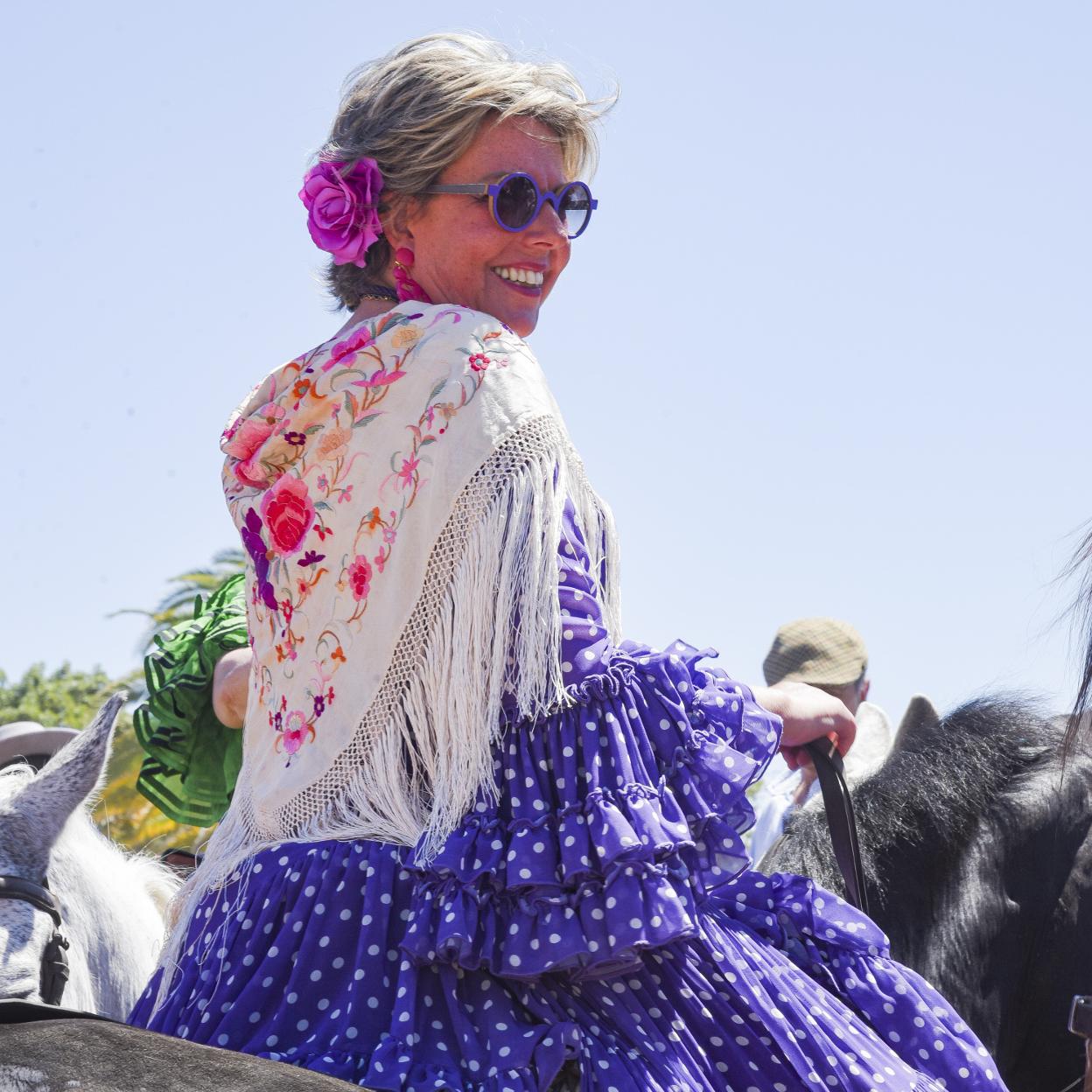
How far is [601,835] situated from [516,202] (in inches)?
43.3

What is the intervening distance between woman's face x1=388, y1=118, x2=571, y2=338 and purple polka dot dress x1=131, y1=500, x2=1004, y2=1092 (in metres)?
0.50

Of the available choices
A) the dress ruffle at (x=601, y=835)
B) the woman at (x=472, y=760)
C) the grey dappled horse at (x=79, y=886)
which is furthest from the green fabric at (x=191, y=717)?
the dress ruffle at (x=601, y=835)

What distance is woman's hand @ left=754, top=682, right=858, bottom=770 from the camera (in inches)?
98.9

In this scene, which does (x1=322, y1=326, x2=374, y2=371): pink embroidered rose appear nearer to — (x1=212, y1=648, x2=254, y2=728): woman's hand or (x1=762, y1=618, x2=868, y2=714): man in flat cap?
(x1=212, y1=648, x2=254, y2=728): woman's hand

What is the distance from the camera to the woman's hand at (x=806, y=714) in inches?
98.9

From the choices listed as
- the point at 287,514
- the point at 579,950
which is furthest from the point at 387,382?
the point at 579,950

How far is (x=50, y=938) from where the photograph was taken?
3035 mm

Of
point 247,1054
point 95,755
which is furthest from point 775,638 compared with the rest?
point 247,1054

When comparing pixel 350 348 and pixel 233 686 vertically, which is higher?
pixel 350 348

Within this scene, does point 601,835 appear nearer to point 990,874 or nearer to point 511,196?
point 511,196

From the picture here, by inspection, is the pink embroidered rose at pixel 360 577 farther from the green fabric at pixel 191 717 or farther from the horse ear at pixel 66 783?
the green fabric at pixel 191 717

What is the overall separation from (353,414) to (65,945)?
1513 millimetres

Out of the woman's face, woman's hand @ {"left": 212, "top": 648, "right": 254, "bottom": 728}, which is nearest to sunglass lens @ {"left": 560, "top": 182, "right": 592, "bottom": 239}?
the woman's face

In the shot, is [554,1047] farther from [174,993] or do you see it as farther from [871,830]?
[871,830]
